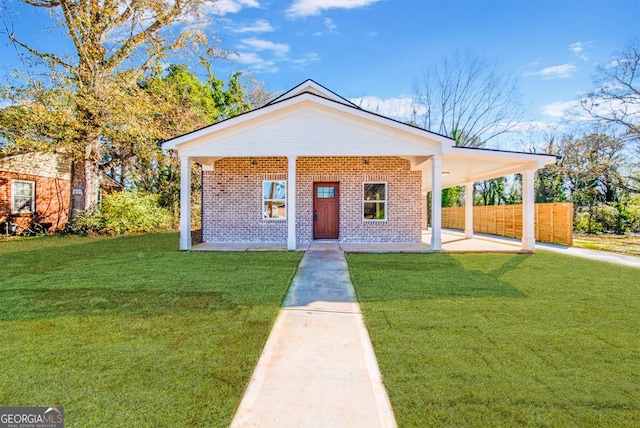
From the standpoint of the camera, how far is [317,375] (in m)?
3.01

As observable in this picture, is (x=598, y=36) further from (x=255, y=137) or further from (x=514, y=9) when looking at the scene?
(x=255, y=137)

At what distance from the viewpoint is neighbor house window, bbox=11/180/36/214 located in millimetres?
15742

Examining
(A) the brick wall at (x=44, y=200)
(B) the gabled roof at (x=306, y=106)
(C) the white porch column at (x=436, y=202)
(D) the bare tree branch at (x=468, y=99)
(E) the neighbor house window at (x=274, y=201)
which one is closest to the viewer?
(B) the gabled roof at (x=306, y=106)

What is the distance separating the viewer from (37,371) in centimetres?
292

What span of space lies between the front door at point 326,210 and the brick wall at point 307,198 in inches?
9.3

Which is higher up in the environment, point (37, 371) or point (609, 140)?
point (609, 140)

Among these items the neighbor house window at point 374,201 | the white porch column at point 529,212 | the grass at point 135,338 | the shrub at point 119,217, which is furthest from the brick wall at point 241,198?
the white porch column at point 529,212

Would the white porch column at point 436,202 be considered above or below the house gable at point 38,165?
below

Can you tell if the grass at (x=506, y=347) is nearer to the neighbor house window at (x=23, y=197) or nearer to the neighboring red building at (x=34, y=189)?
the neighboring red building at (x=34, y=189)

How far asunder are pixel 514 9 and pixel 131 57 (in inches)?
660

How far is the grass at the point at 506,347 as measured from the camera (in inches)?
95.9

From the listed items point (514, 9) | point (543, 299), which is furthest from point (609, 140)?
point (543, 299)

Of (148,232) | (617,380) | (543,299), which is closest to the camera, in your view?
(617,380)

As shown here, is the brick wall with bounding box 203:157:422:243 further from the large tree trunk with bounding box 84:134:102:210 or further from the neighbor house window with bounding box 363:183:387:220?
the large tree trunk with bounding box 84:134:102:210
